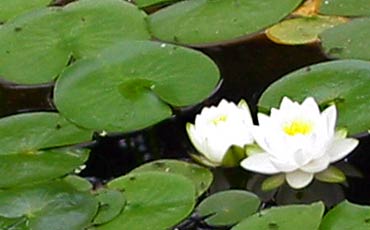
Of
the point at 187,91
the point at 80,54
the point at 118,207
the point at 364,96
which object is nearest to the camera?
the point at 118,207

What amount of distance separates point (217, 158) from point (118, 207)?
0.67ft

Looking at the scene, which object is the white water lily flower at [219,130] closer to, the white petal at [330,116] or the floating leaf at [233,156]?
the floating leaf at [233,156]

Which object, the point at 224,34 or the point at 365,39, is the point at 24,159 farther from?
the point at 365,39

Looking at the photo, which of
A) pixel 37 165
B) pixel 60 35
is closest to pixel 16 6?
pixel 60 35

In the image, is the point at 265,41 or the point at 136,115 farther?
the point at 265,41

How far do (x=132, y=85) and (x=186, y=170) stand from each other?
0.26 metres

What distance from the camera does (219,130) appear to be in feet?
5.25

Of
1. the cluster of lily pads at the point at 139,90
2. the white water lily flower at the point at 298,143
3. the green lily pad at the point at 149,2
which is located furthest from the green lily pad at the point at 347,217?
the green lily pad at the point at 149,2

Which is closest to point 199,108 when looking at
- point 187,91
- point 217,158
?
point 187,91

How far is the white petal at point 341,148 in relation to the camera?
158 cm

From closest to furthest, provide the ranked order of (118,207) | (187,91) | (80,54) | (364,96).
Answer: (118,207), (364,96), (187,91), (80,54)

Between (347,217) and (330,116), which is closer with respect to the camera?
(347,217)

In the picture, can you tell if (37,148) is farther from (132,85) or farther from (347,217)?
(347,217)

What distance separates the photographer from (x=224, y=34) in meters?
1.97
